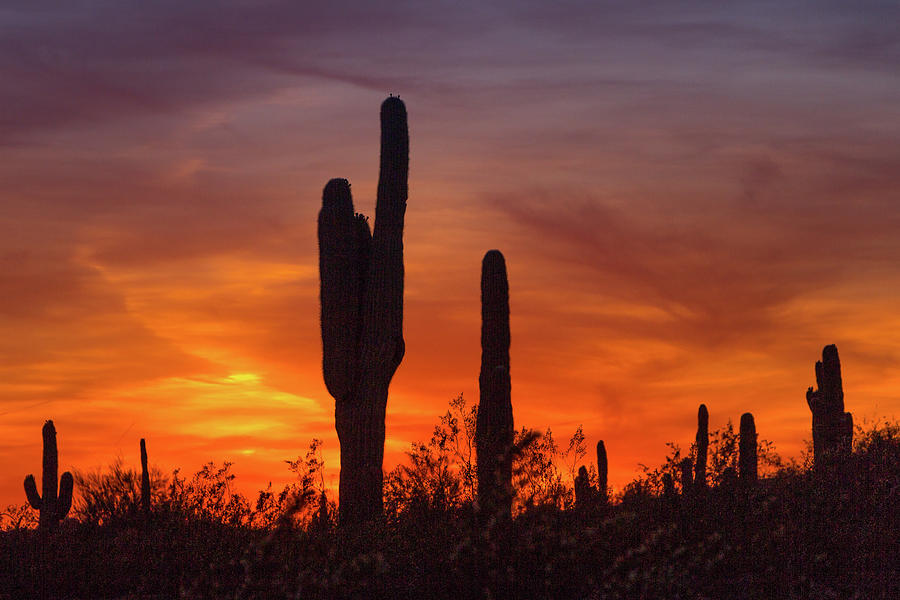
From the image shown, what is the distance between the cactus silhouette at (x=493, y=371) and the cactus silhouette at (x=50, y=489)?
1348cm

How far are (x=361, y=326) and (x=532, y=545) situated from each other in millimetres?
9974

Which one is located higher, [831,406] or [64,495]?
[831,406]

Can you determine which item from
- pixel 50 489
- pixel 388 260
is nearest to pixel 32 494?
pixel 50 489

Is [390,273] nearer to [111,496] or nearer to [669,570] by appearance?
[111,496]

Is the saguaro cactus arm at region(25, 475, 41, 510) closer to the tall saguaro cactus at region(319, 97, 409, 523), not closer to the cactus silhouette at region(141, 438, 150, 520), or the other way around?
the cactus silhouette at region(141, 438, 150, 520)

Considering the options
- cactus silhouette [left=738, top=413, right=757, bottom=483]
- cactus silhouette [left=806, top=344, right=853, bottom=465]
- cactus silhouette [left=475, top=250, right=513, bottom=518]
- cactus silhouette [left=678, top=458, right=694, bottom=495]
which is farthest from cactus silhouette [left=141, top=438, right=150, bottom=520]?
cactus silhouette [left=806, top=344, right=853, bottom=465]

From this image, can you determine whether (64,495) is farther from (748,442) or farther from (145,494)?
(748,442)

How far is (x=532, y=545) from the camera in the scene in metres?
9.77

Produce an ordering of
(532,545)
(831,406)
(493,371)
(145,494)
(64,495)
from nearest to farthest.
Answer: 1. (532,545)
2. (493,371)
3. (145,494)
4. (831,406)
5. (64,495)

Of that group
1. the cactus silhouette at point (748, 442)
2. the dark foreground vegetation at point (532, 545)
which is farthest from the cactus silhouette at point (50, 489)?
the cactus silhouette at point (748, 442)

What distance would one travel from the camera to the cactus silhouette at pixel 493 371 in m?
16.6

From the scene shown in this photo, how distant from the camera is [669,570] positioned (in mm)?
9008

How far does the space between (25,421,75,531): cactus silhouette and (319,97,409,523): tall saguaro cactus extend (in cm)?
1121

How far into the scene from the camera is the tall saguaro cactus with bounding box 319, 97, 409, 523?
60.7 feet
